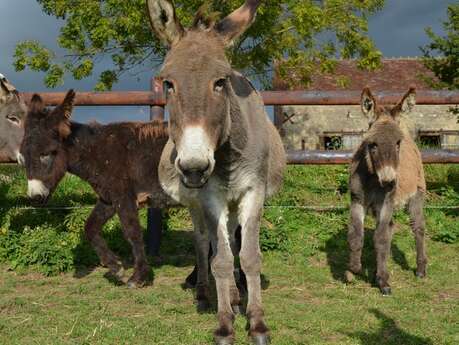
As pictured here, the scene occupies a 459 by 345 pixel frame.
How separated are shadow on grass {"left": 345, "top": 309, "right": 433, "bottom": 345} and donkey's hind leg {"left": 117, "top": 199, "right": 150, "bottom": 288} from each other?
2411 mm

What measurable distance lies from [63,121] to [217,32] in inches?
117

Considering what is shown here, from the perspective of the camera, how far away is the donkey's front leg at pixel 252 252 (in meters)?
3.48

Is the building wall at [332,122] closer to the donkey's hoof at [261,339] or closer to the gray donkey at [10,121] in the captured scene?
the gray donkey at [10,121]

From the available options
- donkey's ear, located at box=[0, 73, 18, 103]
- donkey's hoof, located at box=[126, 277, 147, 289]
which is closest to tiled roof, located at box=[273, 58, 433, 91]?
donkey's ear, located at box=[0, 73, 18, 103]

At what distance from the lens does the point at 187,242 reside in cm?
676

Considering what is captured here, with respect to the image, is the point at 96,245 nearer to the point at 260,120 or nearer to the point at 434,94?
the point at 260,120

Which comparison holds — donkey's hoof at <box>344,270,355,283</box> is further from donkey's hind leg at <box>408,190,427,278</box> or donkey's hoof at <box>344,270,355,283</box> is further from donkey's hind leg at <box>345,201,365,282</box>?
donkey's hind leg at <box>408,190,427,278</box>

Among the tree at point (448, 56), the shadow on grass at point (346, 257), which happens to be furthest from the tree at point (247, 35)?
the shadow on grass at point (346, 257)

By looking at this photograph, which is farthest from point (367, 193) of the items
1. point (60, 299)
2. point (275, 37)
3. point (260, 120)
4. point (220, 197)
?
point (275, 37)

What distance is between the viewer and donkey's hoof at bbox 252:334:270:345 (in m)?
3.29

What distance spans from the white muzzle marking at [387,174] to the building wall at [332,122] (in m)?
21.0

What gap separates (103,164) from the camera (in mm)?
5684

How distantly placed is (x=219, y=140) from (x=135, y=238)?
2.42 m

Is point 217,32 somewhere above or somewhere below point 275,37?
below
